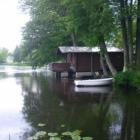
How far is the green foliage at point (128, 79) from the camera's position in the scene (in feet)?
72.1

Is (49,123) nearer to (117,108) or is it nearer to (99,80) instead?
(117,108)

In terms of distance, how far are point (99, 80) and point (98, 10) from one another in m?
5.57

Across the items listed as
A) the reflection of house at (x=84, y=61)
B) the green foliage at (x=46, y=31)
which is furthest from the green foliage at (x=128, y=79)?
the reflection of house at (x=84, y=61)

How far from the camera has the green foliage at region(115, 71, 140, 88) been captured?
21984mm

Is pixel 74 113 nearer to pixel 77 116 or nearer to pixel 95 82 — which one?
pixel 77 116

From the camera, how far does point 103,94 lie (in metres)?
19.8

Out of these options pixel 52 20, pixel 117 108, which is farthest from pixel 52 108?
pixel 52 20

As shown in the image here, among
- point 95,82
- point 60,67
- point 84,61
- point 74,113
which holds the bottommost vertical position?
point 74,113

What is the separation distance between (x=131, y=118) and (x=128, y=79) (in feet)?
37.4

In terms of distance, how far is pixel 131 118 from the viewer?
1213cm

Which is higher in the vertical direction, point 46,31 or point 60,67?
point 46,31

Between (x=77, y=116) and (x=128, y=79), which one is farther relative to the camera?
(x=128, y=79)

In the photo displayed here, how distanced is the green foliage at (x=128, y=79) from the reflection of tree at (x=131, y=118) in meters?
3.76

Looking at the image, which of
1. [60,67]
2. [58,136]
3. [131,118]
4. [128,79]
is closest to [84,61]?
[60,67]
